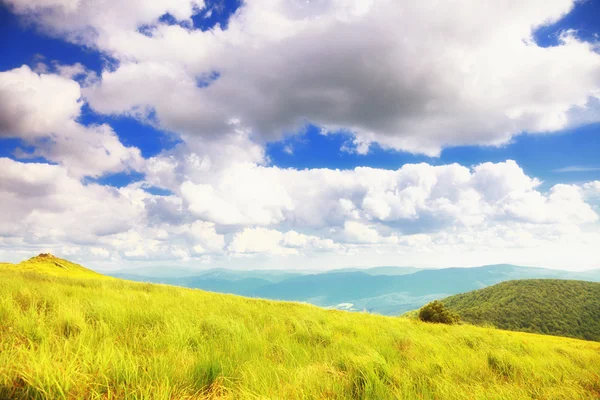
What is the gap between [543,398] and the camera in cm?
363

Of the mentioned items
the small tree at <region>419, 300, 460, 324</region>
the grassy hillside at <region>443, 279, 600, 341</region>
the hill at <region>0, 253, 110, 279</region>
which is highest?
the hill at <region>0, 253, 110, 279</region>

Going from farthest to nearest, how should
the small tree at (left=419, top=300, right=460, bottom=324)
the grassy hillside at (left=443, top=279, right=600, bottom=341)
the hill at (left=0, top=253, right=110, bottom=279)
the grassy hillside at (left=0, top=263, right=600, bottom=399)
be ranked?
the grassy hillside at (left=443, top=279, right=600, bottom=341)
the hill at (left=0, top=253, right=110, bottom=279)
the small tree at (left=419, top=300, right=460, bottom=324)
the grassy hillside at (left=0, top=263, right=600, bottom=399)

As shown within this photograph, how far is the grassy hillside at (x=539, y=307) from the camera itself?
425 ft

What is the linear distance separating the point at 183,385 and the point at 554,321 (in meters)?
188

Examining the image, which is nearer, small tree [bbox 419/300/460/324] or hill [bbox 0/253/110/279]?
small tree [bbox 419/300/460/324]

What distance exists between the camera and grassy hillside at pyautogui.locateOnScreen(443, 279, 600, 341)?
129462mm

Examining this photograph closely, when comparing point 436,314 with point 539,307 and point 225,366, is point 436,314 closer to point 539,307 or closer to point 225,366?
point 225,366

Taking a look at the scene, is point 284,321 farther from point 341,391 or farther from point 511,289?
point 511,289

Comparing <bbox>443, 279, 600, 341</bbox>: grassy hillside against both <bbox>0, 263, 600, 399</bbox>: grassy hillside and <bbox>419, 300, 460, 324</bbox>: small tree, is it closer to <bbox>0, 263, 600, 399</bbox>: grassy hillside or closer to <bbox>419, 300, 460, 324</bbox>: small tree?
<bbox>419, 300, 460, 324</bbox>: small tree

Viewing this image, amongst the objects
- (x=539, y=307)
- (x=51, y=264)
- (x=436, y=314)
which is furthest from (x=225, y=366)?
(x=539, y=307)

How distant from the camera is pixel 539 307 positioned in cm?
14850

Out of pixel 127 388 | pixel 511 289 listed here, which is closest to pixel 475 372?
pixel 127 388

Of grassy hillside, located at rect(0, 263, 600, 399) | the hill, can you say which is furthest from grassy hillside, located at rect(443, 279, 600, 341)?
grassy hillside, located at rect(0, 263, 600, 399)

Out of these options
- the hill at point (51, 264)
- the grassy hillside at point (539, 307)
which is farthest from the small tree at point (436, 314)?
the grassy hillside at point (539, 307)
